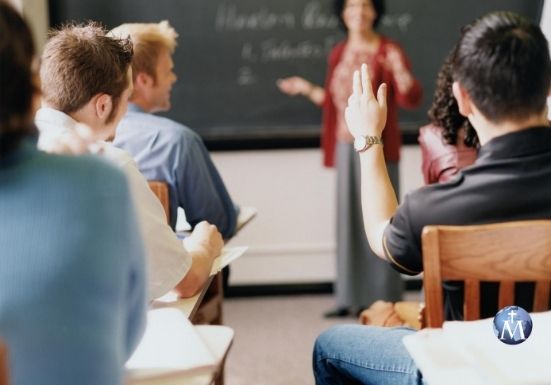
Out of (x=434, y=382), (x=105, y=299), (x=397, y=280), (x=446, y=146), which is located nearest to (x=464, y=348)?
(x=434, y=382)

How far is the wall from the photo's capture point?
3.69 m

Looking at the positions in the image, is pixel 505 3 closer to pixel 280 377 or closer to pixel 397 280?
pixel 397 280

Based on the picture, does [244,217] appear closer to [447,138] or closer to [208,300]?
[208,300]

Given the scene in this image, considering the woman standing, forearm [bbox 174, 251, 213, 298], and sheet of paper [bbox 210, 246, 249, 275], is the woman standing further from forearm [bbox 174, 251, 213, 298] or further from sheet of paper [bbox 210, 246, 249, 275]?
forearm [bbox 174, 251, 213, 298]

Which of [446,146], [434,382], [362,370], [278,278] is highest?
[446,146]

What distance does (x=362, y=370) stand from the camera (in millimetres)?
1489

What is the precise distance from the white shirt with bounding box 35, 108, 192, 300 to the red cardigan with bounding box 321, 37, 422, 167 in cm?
183

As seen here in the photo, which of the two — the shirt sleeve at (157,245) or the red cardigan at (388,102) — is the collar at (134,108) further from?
the red cardigan at (388,102)

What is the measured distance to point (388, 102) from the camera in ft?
10.7

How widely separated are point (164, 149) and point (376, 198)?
862 mm

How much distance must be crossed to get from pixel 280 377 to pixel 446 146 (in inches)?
48.8

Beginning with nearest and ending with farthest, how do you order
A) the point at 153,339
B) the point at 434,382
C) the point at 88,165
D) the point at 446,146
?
the point at 88,165 → the point at 434,382 → the point at 153,339 → the point at 446,146

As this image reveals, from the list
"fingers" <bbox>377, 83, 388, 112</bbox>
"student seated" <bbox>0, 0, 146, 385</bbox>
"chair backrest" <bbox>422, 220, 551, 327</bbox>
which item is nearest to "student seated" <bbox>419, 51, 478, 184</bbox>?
"fingers" <bbox>377, 83, 388, 112</bbox>

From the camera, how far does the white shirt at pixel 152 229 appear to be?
1468mm
